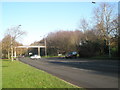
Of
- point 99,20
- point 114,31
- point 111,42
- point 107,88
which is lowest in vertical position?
point 107,88

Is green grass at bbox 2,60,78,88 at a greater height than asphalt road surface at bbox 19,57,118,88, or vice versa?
green grass at bbox 2,60,78,88

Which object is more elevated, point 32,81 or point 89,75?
point 32,81

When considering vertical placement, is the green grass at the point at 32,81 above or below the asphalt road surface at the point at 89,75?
above

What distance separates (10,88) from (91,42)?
3905 centimetres

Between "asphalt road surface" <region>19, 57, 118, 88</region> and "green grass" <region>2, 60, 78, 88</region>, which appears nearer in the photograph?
"green grass" <region>2, 60, 78, 88</region>

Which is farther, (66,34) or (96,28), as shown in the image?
(66,34)

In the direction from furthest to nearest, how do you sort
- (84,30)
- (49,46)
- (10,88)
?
(49,46)
(84,30)
(10,88)

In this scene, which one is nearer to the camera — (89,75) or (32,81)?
(32,81)

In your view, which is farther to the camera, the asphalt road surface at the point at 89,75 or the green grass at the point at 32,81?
the asphalt road surface at the point at 89,75

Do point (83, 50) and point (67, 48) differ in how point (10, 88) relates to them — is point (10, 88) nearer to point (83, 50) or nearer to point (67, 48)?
point (83, 50)

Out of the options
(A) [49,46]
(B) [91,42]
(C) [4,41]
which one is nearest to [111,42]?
(B) [91,42]

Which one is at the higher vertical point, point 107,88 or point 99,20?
point 99,20

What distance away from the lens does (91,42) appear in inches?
1799

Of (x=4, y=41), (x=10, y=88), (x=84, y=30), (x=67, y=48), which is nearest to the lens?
(x=10, y=88)
